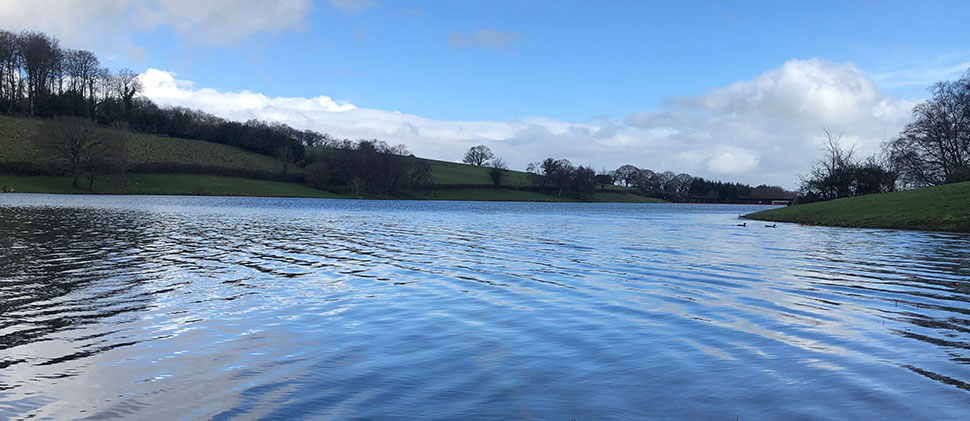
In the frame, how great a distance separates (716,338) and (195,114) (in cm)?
19917

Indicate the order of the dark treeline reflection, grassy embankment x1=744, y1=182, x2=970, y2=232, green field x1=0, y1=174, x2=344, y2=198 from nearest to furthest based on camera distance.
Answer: the dark treeline reflection
grassy embankment x1=744, y1=182, x2=970, y2=232
green field x1=0, y1=174, x2=344, y2=198

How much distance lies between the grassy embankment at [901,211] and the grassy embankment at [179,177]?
4366 inches

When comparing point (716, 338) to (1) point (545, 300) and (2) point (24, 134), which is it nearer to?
(1) point (545, 300)

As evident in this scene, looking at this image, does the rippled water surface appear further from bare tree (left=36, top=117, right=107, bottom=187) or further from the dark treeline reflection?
bare tree (left=36, top=117, right=107, bottom=187)

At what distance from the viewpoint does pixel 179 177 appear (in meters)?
132

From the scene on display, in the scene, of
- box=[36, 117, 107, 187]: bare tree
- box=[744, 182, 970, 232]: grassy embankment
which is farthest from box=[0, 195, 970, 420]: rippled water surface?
box=[36, 117, 107, 187]: bare tree

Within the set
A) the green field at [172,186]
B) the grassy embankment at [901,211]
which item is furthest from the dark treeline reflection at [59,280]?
the green field at [172,186]

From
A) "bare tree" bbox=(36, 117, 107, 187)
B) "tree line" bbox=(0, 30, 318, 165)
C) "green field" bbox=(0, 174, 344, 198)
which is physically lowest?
"green field" bbox=(0, 174, 344, 198)

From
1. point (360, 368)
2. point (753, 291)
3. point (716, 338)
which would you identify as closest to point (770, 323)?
point (716, 338)

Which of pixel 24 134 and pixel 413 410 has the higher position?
pixel 24 134

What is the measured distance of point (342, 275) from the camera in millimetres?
16812

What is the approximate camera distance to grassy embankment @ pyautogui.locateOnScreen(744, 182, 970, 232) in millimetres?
38550

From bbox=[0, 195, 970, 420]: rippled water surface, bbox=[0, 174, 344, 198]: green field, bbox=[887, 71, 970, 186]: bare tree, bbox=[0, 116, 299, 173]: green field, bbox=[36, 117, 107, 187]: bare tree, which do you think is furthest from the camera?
bbox=[0, 116, 299, 173]: green field

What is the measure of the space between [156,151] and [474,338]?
153 meters
